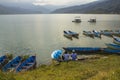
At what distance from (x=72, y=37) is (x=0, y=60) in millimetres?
45828

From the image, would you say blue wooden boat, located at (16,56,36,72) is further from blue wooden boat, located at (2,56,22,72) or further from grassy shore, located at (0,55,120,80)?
grassy shore, located at (0,55,120,80)

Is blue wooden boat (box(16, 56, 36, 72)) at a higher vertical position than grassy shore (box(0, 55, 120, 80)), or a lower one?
lower

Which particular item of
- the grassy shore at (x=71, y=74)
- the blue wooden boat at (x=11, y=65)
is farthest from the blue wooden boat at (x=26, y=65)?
the grassy shore at (x=71, y=74)

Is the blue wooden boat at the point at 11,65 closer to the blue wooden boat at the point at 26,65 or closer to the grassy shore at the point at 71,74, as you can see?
the blue wooden boat at the point at 26,65

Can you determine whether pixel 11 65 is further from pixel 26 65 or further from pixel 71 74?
pixel 71 74

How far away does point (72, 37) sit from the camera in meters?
84.6

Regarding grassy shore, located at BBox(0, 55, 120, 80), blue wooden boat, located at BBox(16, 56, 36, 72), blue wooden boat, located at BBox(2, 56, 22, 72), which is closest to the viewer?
grassy shore, located at BBox(0, 55, 120, 80)

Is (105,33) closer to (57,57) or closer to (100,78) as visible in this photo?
(57,57)

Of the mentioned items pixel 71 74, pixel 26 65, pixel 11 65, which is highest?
pixel 71 74

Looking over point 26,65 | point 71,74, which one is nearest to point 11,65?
point 26,65

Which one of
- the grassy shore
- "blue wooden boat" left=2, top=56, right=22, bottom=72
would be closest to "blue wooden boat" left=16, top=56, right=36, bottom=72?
"blue wooden boat" left=2, top=56, right=22, bottom=72

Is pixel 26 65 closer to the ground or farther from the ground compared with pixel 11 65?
closer to the ground

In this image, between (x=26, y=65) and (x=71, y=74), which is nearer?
(x=71, y=74)

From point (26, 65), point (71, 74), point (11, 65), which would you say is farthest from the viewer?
point (26, 65)
